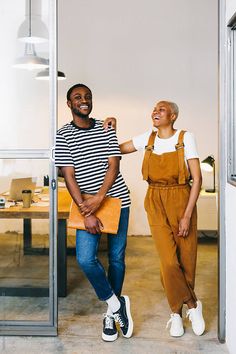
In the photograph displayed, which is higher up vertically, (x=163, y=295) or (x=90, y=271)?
(x=90, y=271)

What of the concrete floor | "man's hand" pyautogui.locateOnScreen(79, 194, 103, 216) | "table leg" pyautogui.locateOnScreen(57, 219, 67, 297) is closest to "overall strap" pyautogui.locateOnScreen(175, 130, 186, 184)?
"man's hand" pyautogui.locateOnScreen(79, 194, 103, 216)

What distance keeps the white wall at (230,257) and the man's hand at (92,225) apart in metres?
0.79

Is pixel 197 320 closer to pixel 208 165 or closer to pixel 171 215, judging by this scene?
pixel 171 215

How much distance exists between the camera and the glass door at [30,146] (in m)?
3.35

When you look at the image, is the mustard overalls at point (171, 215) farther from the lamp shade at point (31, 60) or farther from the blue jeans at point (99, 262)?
the lamp shade at point (31, 60)

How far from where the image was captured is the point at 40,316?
3578 millimetres

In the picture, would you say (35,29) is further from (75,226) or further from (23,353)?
(23,353)

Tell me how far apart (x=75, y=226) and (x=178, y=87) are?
4249 millimetres

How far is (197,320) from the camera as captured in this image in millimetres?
3424

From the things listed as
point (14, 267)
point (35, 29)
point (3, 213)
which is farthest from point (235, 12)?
point (14, 267)

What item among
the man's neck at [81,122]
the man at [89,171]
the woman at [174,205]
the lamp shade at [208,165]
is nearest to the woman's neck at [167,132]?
the woman at [174,205]

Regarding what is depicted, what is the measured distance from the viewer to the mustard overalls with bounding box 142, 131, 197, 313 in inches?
132

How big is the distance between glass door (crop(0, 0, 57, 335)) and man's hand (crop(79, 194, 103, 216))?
0.28 meters

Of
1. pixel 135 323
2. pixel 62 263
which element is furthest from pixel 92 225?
pixel 62 263
